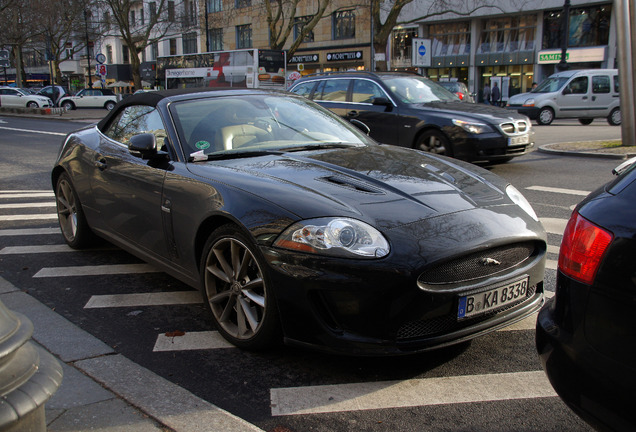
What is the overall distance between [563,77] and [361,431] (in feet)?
80.6

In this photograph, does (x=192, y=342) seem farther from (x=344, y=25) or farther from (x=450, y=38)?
(x=344, y=25)

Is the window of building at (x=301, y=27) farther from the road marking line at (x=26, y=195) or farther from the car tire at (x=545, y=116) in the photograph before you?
the road marking line at (x=26, y=195)

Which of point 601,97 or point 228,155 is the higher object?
point 601,97

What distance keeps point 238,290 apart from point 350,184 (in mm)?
879

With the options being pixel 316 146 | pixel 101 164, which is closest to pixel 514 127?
pixel 316 146

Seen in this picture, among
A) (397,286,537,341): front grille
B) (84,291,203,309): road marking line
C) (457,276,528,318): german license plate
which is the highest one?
(457,276,528,318): german license plate

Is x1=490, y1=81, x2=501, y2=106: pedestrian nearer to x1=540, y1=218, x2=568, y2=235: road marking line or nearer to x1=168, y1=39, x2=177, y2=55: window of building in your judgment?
x1=540, y1=218, x2=568, y2=235: road marking line

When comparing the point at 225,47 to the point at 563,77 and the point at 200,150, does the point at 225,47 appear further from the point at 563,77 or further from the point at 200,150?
the point at 200,150

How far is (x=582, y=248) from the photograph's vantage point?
2.20m

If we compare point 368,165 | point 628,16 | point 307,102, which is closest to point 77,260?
point 307,102

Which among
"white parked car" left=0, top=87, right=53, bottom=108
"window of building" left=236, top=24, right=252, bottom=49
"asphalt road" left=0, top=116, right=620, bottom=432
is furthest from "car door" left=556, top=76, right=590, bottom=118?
"window of building" left=236, top=24, right=252, bottom=49

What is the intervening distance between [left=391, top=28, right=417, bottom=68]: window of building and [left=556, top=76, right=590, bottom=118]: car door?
24.7 m

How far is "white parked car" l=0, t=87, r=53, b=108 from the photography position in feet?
136

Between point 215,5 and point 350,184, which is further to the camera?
point 215,5
